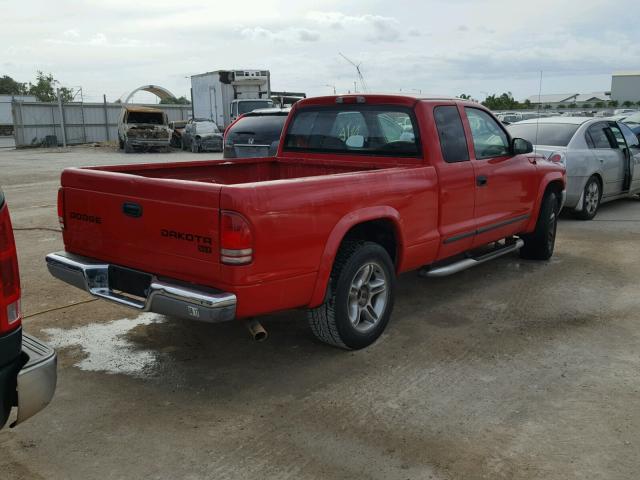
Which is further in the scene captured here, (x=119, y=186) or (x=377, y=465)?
(x=119, y=186)

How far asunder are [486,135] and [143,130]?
931 inches

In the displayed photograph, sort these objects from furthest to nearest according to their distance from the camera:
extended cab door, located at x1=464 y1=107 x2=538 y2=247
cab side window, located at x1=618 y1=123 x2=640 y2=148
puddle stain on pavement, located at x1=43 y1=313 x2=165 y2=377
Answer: cab side window, located at x1=618 y1=123 x2=640 y2=148, extended cab door, located at x1=464 y1=107 x2=538 y2=247, puddle stain on pavement, located at x1=43 y1=313 x2=165 y2=377

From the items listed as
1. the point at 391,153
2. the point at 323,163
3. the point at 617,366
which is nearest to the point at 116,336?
the point at 323,163

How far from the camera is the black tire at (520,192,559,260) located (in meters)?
6.87

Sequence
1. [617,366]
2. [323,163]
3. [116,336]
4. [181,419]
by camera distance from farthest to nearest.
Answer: [323,163] → [116,336] → [617,366] → [181,419]

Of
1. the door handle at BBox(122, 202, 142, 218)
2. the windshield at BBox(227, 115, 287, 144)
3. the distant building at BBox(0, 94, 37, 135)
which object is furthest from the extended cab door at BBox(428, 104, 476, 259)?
the distant building at BBox(0, 94, 37, 135)

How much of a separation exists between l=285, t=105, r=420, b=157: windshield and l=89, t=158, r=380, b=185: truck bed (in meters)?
0.15

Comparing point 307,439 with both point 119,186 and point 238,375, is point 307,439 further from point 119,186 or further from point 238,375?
point 119,186

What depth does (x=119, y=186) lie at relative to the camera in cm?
398

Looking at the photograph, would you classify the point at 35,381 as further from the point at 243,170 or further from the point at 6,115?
the point at 6,115

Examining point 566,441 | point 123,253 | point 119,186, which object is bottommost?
point 566,441

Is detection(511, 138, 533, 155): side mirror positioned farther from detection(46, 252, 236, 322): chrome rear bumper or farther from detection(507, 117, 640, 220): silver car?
detection(46, 252, 236, 322): chrome rear bumper

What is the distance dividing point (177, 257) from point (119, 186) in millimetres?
683

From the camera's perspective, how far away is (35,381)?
8.23 feet
